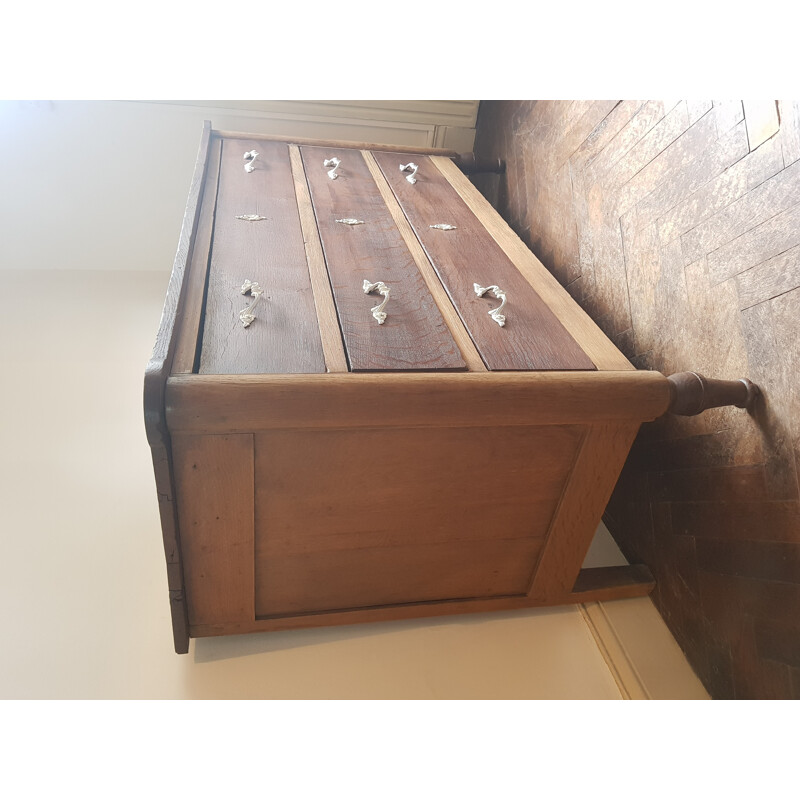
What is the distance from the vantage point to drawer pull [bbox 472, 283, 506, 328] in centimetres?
136

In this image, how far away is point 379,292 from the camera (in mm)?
1409

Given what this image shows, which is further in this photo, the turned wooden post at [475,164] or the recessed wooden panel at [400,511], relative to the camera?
the turned wooden post at [475,164]

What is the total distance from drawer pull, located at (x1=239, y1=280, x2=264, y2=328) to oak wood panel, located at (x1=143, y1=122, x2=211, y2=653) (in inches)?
4.9

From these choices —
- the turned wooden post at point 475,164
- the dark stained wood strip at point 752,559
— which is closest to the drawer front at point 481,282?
the turned wooden post at point 475,164

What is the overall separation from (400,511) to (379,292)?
0.49 metres

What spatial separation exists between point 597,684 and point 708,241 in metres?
0.99

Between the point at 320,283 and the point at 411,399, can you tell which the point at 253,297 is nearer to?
the point at 320,283

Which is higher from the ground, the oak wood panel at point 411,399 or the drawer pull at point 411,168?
the drawer pull at point 411,168

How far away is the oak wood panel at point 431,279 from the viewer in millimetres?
1212

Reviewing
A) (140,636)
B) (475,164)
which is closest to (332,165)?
(475,164)

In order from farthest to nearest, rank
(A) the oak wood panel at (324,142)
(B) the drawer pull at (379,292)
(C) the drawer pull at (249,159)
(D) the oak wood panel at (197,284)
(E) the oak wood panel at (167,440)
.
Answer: (A) the oak wood panel at (324,142) < (C) the drawer pull at (249,159) < (B) the drawer pull at (379,292) < (D) the oak wood panel at (197,284) < (E) the oak wood panel at (167,440)

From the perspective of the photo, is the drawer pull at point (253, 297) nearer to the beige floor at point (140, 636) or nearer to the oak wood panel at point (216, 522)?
the oak wood panel at point (216, 522)

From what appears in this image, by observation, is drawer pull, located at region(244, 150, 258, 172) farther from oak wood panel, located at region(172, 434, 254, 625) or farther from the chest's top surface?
oak wood panel, located at region(172, 434, 254, 625)

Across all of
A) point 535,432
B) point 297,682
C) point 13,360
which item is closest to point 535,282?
point 535,432
